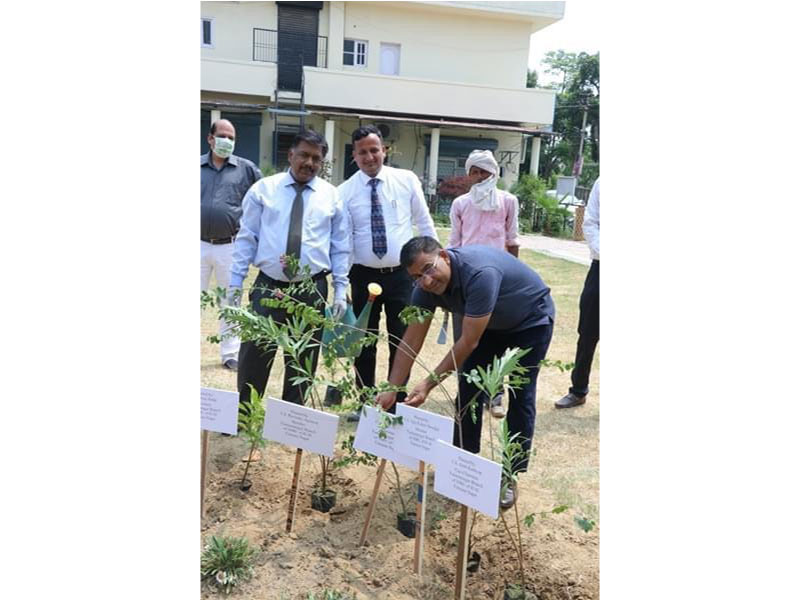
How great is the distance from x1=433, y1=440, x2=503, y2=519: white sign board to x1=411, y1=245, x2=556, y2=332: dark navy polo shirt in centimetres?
60

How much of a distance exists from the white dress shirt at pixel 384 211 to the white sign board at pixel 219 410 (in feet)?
4.11

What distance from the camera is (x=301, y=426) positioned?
6.79ft

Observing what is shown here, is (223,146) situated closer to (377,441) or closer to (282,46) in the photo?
(377,441)

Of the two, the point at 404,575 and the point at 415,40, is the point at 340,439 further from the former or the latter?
the point at 415,40

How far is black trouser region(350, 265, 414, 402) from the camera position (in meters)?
3.16

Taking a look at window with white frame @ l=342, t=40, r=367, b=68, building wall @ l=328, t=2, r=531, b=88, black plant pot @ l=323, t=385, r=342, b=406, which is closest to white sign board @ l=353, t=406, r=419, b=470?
black plant pot @ l=323, t=385, r=342, b=406

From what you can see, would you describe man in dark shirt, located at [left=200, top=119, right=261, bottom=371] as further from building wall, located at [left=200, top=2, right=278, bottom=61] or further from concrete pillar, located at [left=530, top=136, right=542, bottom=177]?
concrete pillar, located at [left=530, top=136, right=542, bottom=177]

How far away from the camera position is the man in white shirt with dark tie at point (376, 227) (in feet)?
10.2

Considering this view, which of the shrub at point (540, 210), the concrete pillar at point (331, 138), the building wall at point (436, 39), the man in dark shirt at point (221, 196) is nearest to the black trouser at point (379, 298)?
the man in dark shirt at point (221, 196)

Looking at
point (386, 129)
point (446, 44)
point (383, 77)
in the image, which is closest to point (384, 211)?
point (446, 44)

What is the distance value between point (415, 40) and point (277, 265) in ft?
21.1

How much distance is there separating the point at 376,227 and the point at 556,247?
7.50 metres

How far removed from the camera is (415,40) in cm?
812

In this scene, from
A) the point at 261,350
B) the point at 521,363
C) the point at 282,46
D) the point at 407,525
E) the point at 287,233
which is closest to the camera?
the point at 407,525
